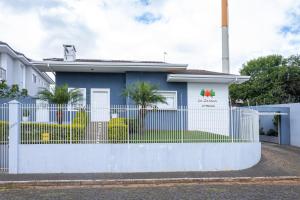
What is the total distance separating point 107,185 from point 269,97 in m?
27.5

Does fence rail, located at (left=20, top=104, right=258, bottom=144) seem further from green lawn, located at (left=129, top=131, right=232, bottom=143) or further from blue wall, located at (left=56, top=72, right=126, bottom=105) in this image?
blue wall, located at (left=56, top=72, right=126, bottom=105)

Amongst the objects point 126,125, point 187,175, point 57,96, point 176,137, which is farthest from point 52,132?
point 187,175

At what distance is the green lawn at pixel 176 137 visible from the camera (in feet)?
36.8

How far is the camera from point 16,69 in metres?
20.7

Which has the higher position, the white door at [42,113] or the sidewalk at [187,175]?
the white door at [42,113]

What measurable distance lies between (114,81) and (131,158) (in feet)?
25.8

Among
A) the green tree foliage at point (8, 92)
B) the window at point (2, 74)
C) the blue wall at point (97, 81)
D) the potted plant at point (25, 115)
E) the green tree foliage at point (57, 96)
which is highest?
the window at point (2, 74)

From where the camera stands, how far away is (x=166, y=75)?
58.3ft

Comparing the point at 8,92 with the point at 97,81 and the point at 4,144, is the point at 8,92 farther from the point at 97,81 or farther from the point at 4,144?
the point at 4,144

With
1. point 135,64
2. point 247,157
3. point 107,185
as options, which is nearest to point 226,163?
point 247,157

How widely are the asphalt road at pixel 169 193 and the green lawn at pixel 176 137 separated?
229 cm

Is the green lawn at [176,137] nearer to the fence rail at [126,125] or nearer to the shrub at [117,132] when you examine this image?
the fence rail at [126,125]

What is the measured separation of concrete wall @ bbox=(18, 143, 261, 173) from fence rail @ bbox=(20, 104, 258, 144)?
0.76 feet

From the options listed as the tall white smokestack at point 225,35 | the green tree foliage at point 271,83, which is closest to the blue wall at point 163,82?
the tall white smokestack at point 225,35
